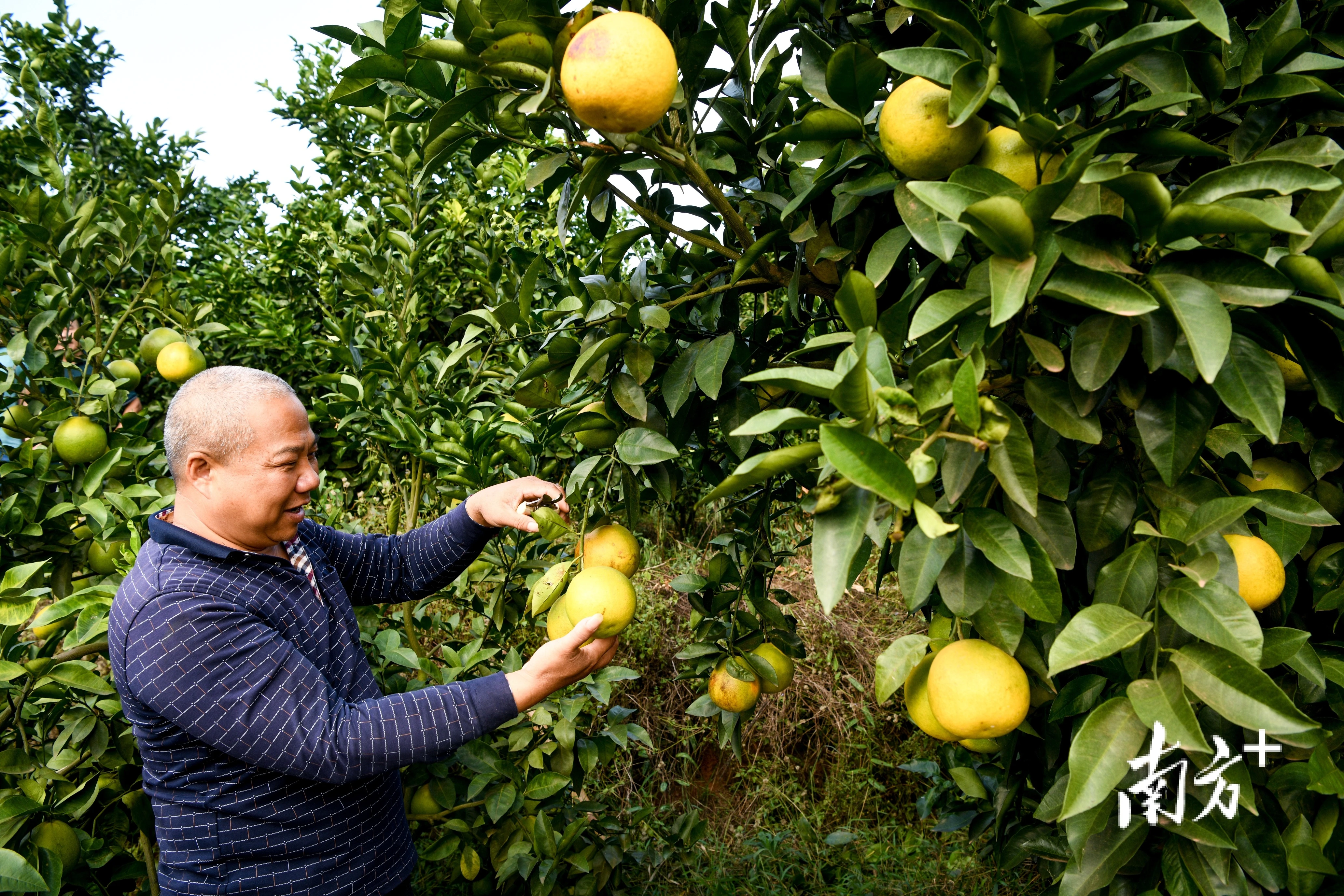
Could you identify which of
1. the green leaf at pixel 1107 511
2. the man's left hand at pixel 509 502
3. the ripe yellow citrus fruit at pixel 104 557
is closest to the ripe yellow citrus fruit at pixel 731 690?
the man's left hand at pixel 509 502

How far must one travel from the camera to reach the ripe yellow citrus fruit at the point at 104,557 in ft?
6.29

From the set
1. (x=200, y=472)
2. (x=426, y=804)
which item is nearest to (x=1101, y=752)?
(x=200, y=472)

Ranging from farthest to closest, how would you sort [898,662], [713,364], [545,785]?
[545,785] → [713,364] → [898,662]

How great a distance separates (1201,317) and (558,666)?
0.95 m

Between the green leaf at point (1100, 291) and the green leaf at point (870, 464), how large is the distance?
0.24m

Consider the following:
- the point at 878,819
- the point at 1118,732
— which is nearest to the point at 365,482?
the point at 878,819

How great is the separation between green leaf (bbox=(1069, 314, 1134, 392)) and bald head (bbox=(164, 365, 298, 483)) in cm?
127

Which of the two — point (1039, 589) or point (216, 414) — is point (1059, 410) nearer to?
point (1039, 589)

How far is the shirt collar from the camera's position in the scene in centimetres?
145

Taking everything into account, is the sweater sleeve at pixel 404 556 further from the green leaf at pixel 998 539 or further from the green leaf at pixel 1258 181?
the green leaf at pixel 1258 181

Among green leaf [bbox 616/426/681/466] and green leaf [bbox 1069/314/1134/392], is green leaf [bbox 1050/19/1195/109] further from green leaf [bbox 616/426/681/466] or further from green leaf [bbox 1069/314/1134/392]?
green leaf [bbox 616/426/681/466]

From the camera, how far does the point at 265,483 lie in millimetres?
1480

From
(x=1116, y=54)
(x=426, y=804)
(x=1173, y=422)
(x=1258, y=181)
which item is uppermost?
(x=1116, y=54)

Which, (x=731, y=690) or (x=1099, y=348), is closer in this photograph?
(x=1099, y=348)
